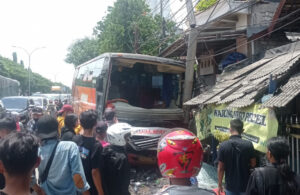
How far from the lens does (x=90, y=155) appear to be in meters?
3.39

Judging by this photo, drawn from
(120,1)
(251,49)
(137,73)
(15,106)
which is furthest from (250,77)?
(15,106)

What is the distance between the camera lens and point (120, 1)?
17047mm

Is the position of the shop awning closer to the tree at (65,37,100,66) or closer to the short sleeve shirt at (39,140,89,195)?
the short sleeve shirt at (39,140,89,195)

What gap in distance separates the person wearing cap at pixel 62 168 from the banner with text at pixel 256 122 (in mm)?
2816

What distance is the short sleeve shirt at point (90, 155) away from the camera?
11.0 ft

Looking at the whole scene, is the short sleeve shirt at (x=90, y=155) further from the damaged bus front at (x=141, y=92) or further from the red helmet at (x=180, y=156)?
the damaged bus front at (x=141, y=92)

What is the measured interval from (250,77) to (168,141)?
188 inches

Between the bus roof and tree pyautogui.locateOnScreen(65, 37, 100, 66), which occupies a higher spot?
tree pyautogui.locateOnScreen(65, 37, 100, 66)

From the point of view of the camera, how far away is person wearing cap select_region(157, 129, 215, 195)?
6.28 ft

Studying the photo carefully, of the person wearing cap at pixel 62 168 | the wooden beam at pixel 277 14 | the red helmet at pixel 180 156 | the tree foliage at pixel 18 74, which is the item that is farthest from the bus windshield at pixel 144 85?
the tree foliage at pixel 18 74

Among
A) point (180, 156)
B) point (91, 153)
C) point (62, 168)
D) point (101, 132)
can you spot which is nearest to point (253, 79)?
point (101, 132)

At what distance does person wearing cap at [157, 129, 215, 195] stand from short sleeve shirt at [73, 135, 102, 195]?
152cm

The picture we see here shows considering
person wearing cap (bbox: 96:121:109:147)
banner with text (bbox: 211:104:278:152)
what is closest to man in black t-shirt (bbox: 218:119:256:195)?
banner with text (bbox: 211:104:278:152)

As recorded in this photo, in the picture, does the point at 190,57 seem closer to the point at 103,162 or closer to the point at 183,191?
the point at 103,162
